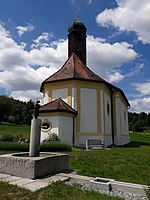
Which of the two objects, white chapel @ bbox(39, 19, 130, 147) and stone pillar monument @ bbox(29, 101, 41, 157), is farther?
white chapel @ bbox(39, 19, 130, 147)

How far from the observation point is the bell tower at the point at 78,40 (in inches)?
1064

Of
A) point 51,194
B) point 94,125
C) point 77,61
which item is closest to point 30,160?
point 51,194

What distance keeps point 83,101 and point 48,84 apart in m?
4.47

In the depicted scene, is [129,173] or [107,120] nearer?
[129,173]

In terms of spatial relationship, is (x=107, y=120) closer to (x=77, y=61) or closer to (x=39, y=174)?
(x=77, y=61)

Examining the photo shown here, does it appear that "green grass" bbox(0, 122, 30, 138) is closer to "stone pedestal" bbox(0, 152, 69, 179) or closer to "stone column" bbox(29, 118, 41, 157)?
"stone column" bbox(29, 118, 41, 157)

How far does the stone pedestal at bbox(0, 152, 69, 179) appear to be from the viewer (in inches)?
244

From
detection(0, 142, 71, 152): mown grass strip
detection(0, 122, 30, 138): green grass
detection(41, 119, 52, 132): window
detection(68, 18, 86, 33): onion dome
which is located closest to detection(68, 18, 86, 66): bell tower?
detection(68, 18, 86, 33): onion dome

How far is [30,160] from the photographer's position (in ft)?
20.5

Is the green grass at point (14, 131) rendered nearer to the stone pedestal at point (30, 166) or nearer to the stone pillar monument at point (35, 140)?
the stone pillar monument at point (35, 140)

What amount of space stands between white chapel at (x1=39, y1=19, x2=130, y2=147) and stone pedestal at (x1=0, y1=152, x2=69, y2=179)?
454 inches

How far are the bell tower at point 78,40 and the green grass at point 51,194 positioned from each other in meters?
22.9

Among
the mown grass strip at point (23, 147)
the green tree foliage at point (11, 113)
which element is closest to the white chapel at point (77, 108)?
the mown grass strip at point (23, 147)

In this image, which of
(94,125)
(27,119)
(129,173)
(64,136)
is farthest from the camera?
(27,119)
